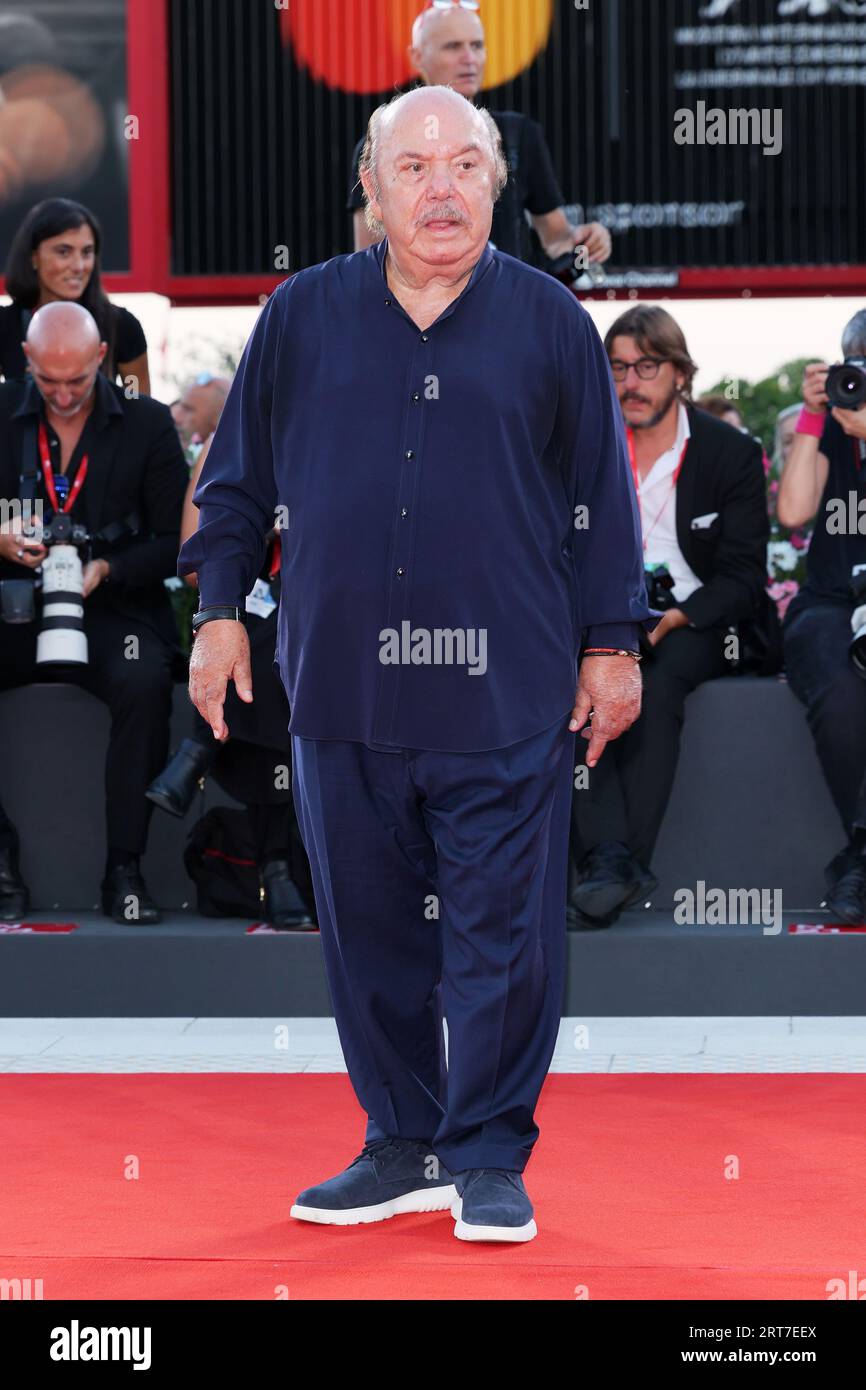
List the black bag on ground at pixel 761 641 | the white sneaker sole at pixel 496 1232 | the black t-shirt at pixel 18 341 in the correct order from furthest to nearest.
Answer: the black t-shirt at pixel 18 341, the black bag on ground at pixel 761 641, the white sneaker sole at pixel 496 1232

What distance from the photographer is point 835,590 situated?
4.86 metres

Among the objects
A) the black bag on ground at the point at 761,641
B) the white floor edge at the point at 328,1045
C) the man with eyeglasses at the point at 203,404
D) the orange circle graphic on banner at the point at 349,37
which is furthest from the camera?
the orange circle graphic on banner at the point at 349,37

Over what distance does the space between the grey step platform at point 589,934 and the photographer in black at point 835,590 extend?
5.6 inches

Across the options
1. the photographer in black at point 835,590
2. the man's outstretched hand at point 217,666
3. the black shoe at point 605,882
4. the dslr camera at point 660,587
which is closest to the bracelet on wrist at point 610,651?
the man's outstretched hand at point 217,666

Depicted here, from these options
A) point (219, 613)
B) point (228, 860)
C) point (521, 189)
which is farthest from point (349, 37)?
point (219, 613)

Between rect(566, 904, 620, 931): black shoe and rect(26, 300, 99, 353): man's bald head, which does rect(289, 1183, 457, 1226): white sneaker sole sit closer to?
rect(566, 904, 620, 931): black shoe

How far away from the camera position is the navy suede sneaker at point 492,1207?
8.90ft

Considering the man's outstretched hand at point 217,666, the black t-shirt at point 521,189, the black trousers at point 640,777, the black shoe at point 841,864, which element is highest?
the black t-shirt at point 521,189

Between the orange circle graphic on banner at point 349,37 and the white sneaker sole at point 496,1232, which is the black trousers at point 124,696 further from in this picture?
the orange circle graphic on banner at point 349,37

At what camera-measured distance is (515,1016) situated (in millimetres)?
2814

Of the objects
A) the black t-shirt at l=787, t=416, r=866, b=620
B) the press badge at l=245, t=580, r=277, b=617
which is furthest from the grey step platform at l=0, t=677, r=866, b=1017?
the press badge at l=245, t=580, r=277, b=617
